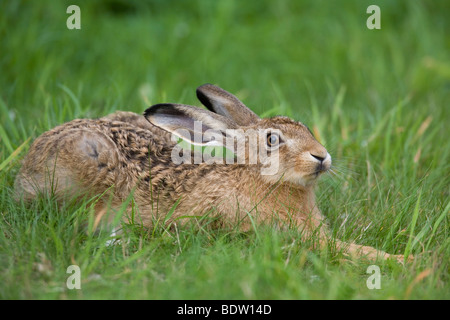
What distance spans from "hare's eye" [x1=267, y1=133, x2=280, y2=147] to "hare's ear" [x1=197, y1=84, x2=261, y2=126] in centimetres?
40

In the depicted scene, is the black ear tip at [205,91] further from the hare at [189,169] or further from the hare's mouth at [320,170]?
the hare's mouth at [320,170]

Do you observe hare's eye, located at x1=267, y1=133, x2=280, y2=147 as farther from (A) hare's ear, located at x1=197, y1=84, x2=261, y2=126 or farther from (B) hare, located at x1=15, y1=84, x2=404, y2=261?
(A) hare's ear, located at x1=197, y1=84, x2=261, y2=126

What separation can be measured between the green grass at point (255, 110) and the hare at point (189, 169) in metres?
0.21

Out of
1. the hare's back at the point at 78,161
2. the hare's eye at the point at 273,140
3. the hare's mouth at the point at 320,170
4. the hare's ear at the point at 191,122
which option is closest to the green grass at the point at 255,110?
the hare's back at the point at 78,161

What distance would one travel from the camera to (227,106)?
557cm

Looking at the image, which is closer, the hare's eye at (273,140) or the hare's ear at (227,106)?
the hare's eye at (273,140)

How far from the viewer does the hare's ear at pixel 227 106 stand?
5555 mm

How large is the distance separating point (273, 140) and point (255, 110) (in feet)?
4.83

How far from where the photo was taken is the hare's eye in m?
5.12

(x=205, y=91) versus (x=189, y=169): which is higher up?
(x=205, y=91)

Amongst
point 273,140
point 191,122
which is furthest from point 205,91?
point 273,140

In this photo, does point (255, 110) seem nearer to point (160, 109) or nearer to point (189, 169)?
point (189, 169)
